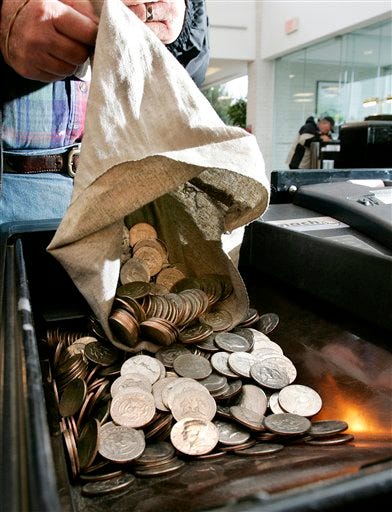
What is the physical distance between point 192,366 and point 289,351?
7.0 inches

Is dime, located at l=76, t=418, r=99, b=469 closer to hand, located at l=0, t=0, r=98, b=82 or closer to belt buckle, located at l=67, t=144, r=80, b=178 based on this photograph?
hand, located at l=0, t=0, r=98, b=82

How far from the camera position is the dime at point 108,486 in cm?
46

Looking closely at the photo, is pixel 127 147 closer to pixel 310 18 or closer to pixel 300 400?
pixel 300 400

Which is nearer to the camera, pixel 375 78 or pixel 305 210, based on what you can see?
pixel 305 210

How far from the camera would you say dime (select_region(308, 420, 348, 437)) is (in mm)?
A: 571

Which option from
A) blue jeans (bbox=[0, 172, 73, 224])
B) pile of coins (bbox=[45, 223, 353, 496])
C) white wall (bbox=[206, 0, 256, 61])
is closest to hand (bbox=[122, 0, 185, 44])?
pile of coins (bbox=[45, 223, 353, 496])

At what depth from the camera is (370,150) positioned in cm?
189

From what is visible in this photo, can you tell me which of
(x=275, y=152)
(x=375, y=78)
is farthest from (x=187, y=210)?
(x=275, y=152)

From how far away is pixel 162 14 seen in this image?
0.79 metres

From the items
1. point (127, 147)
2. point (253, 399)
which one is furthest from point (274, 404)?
point (127, 147)

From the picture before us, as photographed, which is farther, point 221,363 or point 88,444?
A: point 221,363

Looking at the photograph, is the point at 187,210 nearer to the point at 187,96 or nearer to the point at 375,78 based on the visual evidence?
the point at 187,96

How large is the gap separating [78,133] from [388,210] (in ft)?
2.28

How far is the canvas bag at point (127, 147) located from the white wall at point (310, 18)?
6319mm
